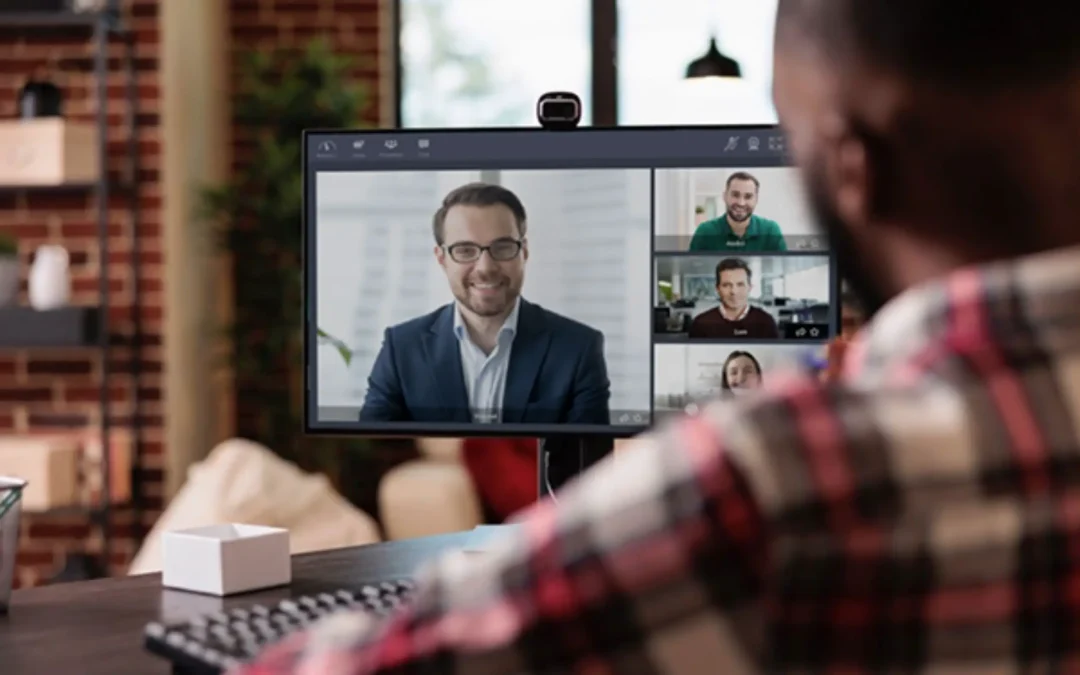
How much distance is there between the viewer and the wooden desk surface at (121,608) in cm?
106

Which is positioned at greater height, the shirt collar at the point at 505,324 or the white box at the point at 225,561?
the shirt collar at the point at 505,324

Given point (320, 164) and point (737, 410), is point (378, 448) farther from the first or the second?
point (737, 410)

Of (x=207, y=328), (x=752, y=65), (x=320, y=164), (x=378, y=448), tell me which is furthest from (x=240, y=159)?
(x=320, y=164)

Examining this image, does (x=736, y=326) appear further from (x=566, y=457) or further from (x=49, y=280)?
(x=49, y=280)

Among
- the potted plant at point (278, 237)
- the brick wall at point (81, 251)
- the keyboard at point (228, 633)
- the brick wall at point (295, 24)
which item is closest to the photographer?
the keyboard at point (228, 633)

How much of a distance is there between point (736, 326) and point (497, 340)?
0.78ft

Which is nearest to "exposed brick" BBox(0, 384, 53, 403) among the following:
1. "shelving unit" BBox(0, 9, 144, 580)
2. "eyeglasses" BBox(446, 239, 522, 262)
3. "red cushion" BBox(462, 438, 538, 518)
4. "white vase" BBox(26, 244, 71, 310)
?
"shelving unit" BBox(0, 9, 144, 580)

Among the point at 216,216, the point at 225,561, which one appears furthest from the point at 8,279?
the point at 225,561

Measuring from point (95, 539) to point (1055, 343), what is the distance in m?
3.89

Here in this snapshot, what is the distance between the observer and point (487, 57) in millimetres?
4805

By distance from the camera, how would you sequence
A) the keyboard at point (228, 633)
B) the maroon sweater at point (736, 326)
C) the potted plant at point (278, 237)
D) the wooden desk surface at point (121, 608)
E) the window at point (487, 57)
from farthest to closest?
the window at point (487, 57) < the potted plant at point (278, 237) < the maroon sweater at point (736, 326) < the wooden desk surface at point (121, 608) < the keyboard at point (228, 633)

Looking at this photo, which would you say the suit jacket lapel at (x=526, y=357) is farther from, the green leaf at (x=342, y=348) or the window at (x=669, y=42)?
the window at (x=669, y=42)

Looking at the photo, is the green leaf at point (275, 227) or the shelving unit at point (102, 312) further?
the green leaf at point (275, 227)

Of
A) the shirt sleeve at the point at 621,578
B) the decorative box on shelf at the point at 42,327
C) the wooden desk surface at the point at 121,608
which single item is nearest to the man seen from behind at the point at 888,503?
the shirt sleeve at the point at 621,578
